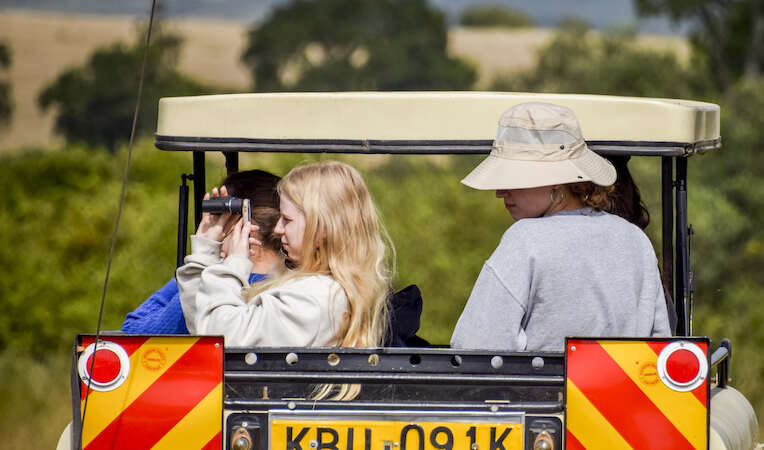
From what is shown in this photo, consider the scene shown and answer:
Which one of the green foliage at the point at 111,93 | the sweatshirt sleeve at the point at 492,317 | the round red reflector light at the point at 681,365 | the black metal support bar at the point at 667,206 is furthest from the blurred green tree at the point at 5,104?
the round red reflector light at the point at 681,365

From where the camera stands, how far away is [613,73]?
22328 mm

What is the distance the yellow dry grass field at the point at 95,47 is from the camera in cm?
4350

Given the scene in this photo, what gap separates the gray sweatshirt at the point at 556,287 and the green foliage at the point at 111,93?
951 inches

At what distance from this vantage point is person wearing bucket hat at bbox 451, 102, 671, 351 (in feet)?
9.62

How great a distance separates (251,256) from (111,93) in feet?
96.5

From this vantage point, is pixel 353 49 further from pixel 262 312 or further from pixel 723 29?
pixel 262 312

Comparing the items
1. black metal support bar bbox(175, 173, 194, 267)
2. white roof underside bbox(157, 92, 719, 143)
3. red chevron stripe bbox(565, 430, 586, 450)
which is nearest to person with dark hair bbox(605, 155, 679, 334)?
white roof underside bbox(157, 92, 719, 143)

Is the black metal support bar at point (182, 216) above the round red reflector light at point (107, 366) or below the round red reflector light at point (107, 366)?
above

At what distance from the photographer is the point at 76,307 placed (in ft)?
44.0

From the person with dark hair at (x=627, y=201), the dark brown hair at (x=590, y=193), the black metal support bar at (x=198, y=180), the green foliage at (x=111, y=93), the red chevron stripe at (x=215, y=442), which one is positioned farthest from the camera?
the green foliage at (x=111, y=93)

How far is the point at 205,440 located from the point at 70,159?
15.3 meters

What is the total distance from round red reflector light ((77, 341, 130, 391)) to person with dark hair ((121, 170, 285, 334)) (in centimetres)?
63

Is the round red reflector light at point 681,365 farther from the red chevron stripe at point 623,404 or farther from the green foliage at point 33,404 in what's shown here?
the green foliage at point 33,404

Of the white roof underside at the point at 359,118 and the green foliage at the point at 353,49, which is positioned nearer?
the white roof underside at the point at 359,118
